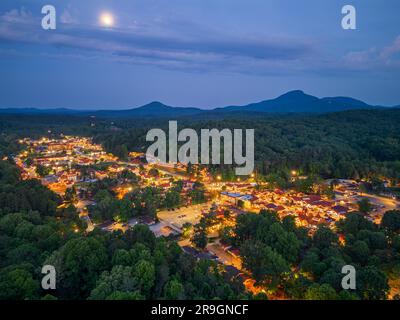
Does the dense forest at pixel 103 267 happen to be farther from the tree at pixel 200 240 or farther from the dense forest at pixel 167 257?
the tree at pixel 200 240

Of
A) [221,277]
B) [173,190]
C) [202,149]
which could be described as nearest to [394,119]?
[202,149]

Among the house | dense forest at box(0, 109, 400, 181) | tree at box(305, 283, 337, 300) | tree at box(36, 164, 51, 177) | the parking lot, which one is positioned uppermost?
dense forest at box(0, 109, 400, 181)

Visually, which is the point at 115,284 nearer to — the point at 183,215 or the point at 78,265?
the point at 78,265

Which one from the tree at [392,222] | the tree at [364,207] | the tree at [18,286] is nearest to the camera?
the tree at [18,286]

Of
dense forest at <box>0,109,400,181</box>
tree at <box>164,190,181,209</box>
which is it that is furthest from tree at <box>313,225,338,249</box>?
dense forest at <box>0,109,400,181</box>

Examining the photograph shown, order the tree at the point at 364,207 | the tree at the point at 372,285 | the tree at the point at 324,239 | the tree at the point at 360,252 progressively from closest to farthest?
the tree at the point at 372,285, the tree at the point at 360,252, the tree at the point at 324,239, the tree at the point at 364,207

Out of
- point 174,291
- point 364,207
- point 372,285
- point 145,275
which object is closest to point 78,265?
point 145,275

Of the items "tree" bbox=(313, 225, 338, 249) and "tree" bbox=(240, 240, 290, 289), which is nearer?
"tree" bbox=(240, 240, 290, 289)

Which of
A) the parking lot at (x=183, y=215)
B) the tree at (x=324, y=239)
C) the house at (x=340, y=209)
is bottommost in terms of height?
the parking lot at (x=183, y=215)

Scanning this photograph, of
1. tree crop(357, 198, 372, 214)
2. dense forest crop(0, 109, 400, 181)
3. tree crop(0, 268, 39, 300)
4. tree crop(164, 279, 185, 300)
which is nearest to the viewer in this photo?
tree crop(164, 279, 185, 300)

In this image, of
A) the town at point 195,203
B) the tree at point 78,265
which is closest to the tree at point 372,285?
the town at point 195,203

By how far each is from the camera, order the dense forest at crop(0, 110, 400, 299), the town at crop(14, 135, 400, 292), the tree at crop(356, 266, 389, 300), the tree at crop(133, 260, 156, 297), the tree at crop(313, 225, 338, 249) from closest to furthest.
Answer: the dense forest at crop(0, 110, 400, 299) < the tree at crop(356, 266, 389, 300) < the tree at crop(133, 260, 156, 297) < the tree at crop(313, 225, 338, 249) < the town at crop(14, 135, 400, 292)

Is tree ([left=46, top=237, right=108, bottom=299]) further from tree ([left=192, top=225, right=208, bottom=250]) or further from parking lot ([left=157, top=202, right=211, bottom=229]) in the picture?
parking lot ([left=157, top=202, right=211, bottom=229])
